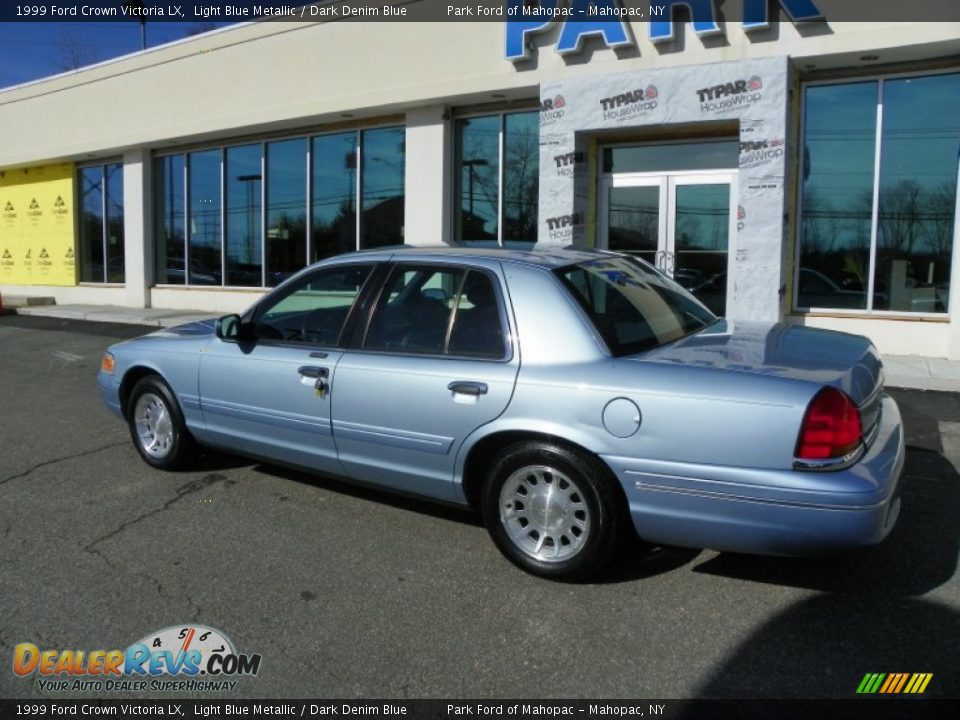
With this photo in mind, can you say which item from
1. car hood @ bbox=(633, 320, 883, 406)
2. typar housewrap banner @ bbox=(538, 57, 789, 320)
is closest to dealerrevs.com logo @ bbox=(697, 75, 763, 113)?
typar housewrap banner @ bbox=(538, 57, 789, 320)

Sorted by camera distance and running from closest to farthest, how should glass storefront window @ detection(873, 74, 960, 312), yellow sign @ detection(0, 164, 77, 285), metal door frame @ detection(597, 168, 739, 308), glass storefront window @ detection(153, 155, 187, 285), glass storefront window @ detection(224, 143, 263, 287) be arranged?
glass storefront window @ detection(873, 74, 960, 312) → metal door frame @ detection(597, 168, 739, 308) → glass storefront window @ detection(224, 143, 263, 287) → glass storefront window @ detection(153, 155, 187, 285) → yellow sign @ detection(0, 164, 77, 285)

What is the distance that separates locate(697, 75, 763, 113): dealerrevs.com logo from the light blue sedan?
5856 mm

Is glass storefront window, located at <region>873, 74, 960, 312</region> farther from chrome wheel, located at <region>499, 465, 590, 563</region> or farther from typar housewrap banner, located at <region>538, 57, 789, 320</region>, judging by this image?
chrome wheel, located at <region>499, 465, 590, 563</region>

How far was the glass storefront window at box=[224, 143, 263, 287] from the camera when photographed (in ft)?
51.0

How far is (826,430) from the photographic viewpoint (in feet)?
10.1

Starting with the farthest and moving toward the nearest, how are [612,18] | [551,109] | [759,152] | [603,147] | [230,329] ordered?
[603,147] → [551,109] → [612,18] → [759,152] → [230,329]

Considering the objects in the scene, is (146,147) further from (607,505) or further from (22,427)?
(607,505)

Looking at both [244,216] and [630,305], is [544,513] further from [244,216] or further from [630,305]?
[244,216]

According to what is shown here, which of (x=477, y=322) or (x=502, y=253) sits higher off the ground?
(x=502, y=253)

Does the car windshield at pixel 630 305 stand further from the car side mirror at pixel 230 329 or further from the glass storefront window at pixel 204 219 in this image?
the glass storefront window at pixel 204 219

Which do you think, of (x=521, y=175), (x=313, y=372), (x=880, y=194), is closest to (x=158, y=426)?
(x=313, y=372)

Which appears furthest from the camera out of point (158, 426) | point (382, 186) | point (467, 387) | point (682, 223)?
point (382, 186)

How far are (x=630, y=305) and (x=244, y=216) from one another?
1329cm

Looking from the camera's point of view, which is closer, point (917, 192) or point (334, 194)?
point (917, 192)
